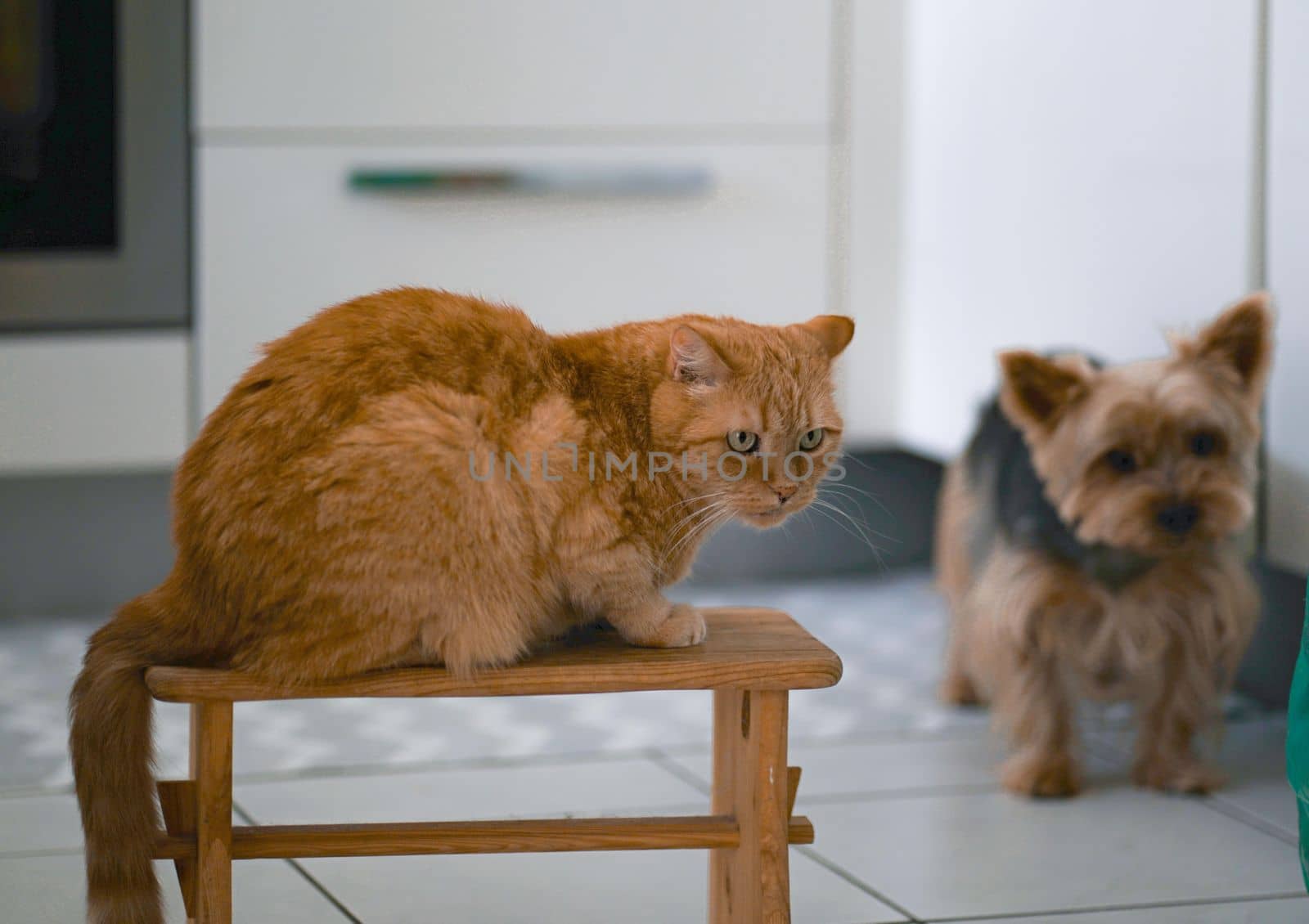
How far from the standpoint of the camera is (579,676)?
3.89 ft

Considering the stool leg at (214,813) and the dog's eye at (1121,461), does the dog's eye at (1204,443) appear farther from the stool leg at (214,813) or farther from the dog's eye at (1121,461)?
the stool leg at (214,813)

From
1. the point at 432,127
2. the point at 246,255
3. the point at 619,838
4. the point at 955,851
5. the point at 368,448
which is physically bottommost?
the point at 955,851

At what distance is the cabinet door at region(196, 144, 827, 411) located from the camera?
2465 millimetres

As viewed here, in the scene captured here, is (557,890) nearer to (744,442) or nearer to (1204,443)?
(744,442)

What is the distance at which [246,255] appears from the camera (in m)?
2.47

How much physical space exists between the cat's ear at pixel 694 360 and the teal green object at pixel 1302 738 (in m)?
0.52

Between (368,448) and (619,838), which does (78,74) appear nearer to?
(368,448)

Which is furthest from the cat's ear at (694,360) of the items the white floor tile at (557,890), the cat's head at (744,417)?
the white floor tile at (557,890)

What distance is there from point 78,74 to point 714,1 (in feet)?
3.38

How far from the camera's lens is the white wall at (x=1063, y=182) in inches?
76.9

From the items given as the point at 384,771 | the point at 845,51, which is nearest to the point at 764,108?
the point at 845,51

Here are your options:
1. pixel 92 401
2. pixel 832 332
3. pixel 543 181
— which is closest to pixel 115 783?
pixel 832 332

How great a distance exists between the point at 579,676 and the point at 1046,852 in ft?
2.52

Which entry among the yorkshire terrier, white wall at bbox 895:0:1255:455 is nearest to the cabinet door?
white wall at bbox 895:0:1255:455
